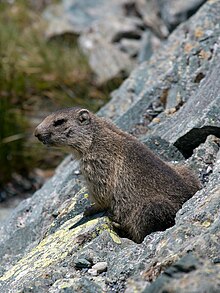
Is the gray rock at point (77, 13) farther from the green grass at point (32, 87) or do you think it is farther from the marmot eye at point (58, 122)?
the marmot eye at point (58, 122)

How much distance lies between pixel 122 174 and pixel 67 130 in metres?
0.91

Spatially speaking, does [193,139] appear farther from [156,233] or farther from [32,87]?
[32,87]

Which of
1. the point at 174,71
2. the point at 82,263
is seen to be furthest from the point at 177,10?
the point at 82,263

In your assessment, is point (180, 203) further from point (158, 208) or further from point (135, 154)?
point (135, 154)

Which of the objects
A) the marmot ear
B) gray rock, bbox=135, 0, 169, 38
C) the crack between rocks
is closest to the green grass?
gray rock, bbox=135, 0, 169, 38

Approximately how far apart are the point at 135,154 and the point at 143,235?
846 millimetres

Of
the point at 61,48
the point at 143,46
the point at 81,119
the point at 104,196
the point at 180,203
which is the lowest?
the point at 180,203

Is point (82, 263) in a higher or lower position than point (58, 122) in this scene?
lower

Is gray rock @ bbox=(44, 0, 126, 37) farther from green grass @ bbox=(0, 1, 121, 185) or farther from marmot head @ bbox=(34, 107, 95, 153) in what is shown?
marmot head @ bbox=(34, 107, 95, 153)

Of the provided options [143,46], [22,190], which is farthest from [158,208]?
[143,46]

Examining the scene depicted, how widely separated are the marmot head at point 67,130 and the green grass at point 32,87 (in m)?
6.55

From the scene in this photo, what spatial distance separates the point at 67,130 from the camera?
7566mm

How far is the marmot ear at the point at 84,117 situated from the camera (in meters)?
7.55

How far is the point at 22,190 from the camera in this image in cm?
1451
